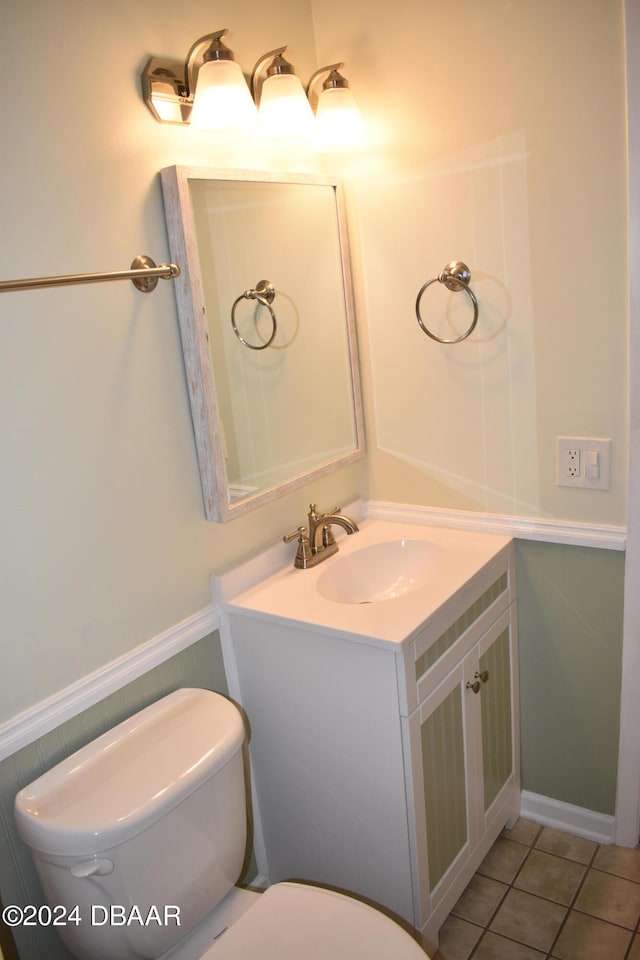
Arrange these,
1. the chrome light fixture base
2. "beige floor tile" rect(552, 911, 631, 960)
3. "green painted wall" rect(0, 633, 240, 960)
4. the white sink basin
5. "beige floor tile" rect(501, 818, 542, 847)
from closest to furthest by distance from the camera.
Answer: "green painted wall" rect(0, 633, 240, 960)
the chrome light fixture base
"beige floor tile" rect(552, 911, 631, 960)
the white sink basin
"beige floor tile" rect(501, 818, 542, 847)

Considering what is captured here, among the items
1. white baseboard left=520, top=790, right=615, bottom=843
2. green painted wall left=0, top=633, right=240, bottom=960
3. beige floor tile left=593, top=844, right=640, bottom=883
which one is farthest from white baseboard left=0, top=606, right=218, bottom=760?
beige floor tile left=593, top=844, right=640, bottom=883

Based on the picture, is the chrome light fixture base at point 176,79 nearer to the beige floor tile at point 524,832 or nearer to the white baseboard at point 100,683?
the white baseboard at point 100,683

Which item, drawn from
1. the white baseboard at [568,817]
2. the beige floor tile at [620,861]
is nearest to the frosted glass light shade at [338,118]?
the white baseboard at [568,817]

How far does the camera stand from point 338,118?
175cm

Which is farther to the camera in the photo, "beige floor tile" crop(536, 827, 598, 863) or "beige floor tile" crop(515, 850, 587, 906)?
"beige floor tile" crop(536, 827, 598, 863)

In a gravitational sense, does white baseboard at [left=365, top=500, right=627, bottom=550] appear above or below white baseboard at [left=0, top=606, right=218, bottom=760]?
above

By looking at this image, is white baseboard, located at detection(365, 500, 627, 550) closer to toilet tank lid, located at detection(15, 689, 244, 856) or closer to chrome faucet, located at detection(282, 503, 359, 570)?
chrome faucet, located at detection(282, 503, 359, 570)

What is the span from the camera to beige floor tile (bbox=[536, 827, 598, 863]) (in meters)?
1.94

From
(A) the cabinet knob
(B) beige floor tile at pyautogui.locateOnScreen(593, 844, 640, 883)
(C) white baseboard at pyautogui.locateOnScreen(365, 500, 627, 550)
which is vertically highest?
(C) white baseboard at pyautogui.locateOnScreen(365, 500, 627, 550)

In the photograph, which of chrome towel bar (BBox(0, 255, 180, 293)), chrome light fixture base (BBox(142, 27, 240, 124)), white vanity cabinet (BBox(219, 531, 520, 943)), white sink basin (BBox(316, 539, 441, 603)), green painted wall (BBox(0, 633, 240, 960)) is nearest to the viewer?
chrome towel bar (BBox(0, 255, 180, 293))

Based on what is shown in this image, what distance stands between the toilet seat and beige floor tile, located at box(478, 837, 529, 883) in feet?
2.49

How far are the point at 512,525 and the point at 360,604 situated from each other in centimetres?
53

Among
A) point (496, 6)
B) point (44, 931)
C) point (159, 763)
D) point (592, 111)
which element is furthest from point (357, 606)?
point (496, 6)

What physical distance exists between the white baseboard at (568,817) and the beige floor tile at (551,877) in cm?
11
